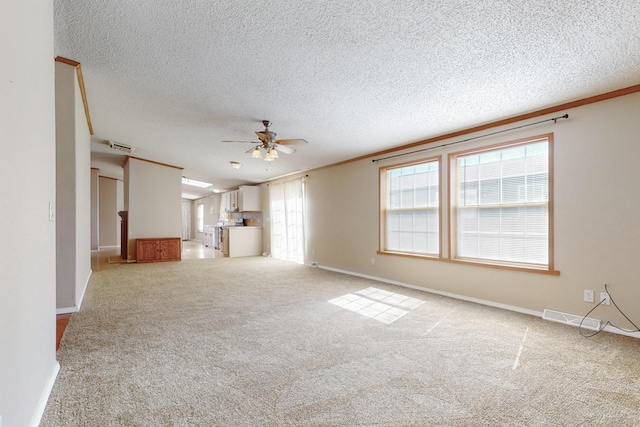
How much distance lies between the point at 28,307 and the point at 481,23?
128 inches

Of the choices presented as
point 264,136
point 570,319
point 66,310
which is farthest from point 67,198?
point 570,319

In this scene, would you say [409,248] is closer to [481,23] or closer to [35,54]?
[481,23]

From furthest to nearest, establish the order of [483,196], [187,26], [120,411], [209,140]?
[209,140] → [483,196] → [187,26] → [120,411]

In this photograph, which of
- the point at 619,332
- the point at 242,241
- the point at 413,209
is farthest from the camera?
the point at 242,241

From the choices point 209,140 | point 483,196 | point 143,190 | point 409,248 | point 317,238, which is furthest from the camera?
point 143,190

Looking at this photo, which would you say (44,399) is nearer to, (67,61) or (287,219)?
(67,61)

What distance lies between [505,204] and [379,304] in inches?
82.2

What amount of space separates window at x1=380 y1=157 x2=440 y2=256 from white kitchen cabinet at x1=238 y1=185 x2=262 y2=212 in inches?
212

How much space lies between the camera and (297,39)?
Result: 95.7 inches

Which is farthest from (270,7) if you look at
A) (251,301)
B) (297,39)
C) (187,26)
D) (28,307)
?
(251,301)

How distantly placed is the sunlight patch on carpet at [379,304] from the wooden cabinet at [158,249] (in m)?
5.84

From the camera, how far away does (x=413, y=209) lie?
16.4ft

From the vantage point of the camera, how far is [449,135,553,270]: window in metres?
3.51

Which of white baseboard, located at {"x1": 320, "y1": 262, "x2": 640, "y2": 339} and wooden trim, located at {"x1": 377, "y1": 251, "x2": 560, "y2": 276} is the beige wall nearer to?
white baseboard, located at {"x1": 320, "y1": 262, "x2": 640, "y2": 339}
